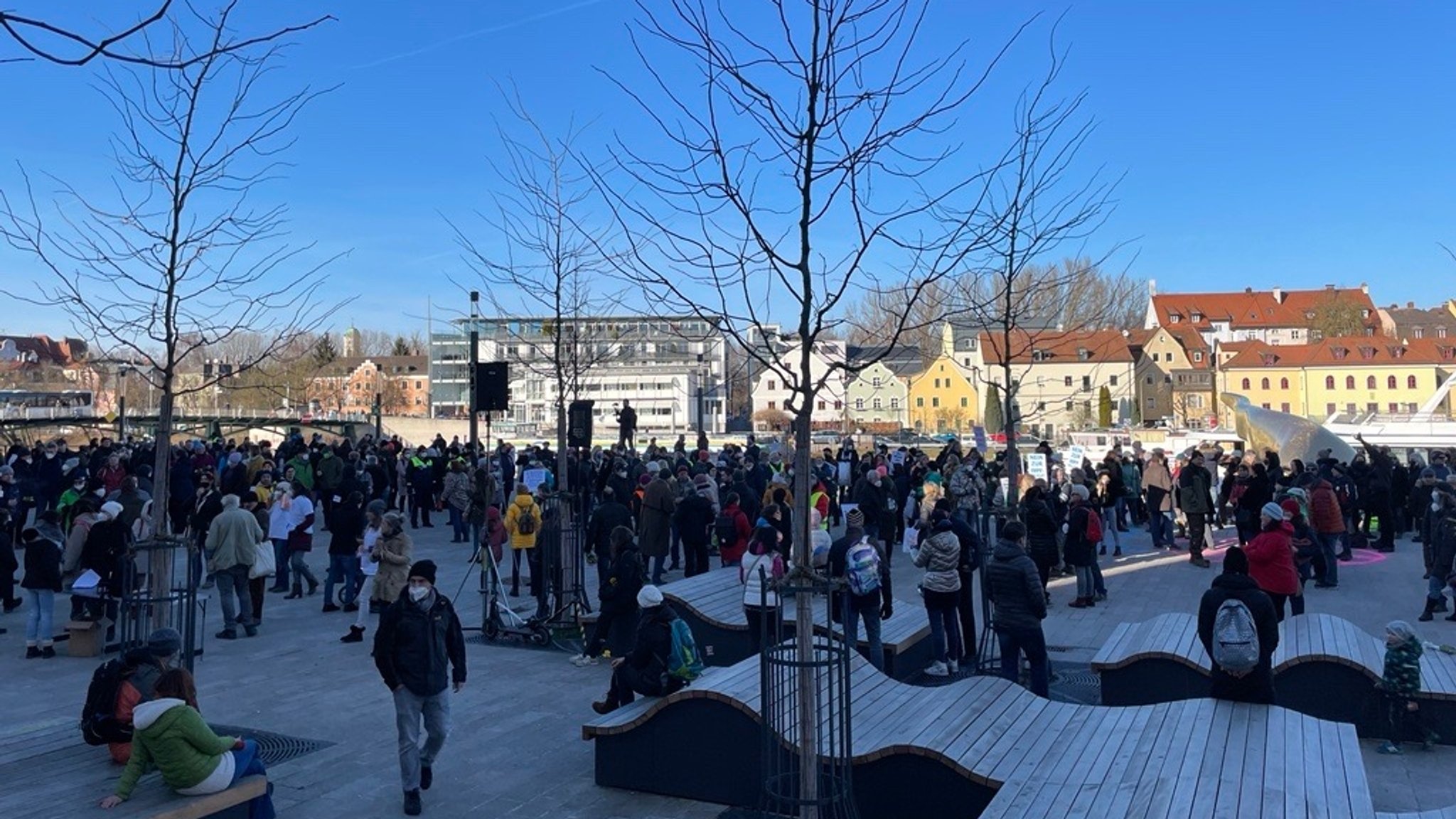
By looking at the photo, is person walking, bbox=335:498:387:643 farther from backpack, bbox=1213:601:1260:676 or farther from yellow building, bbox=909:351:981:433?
yellow building, bbox=909:351:981:433

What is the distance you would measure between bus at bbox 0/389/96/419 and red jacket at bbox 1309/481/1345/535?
4960 cm

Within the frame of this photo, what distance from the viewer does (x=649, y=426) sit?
85125mm

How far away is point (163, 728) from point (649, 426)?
79762mm

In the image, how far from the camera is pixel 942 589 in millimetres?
9844

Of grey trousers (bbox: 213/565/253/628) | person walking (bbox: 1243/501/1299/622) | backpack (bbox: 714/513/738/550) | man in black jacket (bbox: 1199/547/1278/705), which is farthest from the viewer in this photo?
backpack (bbox: 714/513/738/550)

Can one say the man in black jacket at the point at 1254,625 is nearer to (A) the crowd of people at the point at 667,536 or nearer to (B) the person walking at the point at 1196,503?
(A) the crowd of people at the point at 667,536

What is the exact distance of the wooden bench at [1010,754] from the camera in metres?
5.18

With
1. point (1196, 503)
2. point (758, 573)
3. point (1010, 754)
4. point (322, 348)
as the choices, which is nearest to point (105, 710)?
point (758, 573)

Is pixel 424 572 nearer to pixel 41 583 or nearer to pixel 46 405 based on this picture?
pixel 41 583

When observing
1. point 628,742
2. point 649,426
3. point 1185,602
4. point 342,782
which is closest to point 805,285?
point 628,742

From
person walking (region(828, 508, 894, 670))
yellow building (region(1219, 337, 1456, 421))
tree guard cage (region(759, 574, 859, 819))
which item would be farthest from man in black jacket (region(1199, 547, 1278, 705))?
yellow building (region(1219, 337, 1456, 421))

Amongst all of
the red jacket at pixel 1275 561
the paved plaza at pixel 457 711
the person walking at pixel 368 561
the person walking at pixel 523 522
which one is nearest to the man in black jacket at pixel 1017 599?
the paved plaza at pixel 457 711

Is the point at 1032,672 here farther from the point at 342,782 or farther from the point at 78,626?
the point at 78,626

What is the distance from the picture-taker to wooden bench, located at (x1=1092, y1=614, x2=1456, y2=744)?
7.92 m
